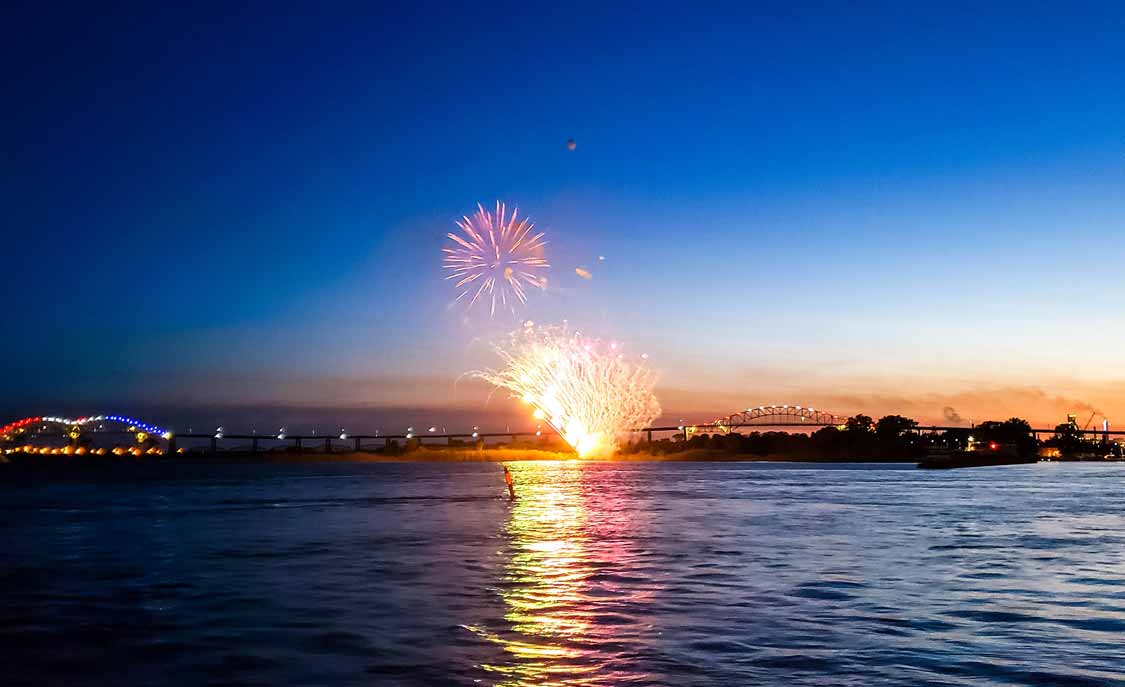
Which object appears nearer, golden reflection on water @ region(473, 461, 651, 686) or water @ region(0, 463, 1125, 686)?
golden reflection on water @ region(473, 461, 651, 686)

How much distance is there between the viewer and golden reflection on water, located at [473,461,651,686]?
1377 cm

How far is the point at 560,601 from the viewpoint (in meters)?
20.2

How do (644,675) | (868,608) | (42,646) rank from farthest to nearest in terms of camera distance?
1. (868,608)
2. (42,646)
3. (644,675)

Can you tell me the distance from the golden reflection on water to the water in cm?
7

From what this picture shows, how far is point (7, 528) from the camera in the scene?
1688 inches

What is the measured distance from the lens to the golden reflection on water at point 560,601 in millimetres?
13773

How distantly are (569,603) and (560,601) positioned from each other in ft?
1.06

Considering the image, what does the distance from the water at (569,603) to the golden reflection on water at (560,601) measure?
73mm

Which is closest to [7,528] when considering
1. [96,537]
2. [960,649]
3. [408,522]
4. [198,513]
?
[96,537]

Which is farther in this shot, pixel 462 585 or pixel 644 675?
pixel 462 585

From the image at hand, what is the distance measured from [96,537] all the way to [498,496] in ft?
110

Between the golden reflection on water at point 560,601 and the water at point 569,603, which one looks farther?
the water at point 569,603

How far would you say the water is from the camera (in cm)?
1400

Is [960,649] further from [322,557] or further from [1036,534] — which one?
[1036,534]
